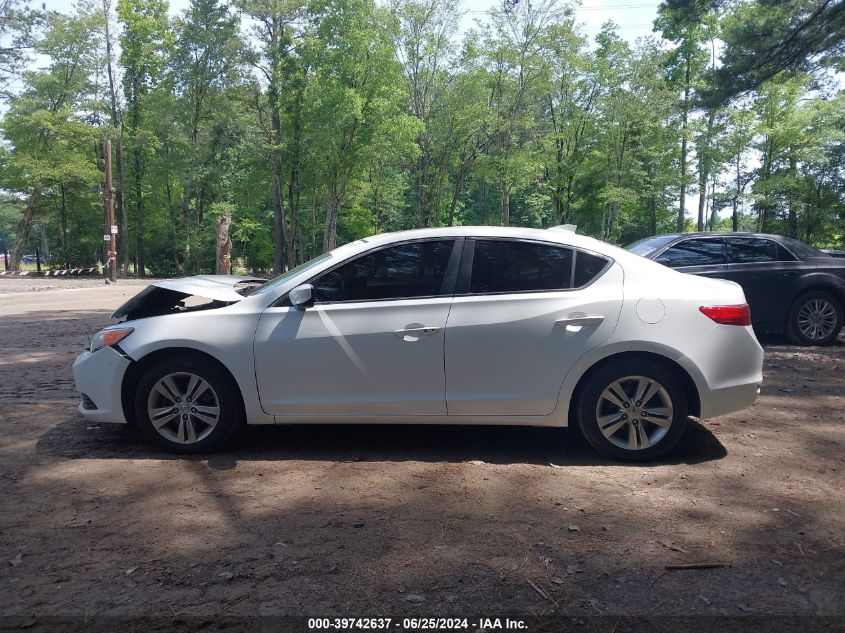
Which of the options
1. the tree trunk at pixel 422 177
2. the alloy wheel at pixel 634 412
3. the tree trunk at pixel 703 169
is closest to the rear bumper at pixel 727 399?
the alloy wheel at pixel 634 412

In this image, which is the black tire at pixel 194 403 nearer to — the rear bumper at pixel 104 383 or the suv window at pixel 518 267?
the rear bumper at pixel 104 383

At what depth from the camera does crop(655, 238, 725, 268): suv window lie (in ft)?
29.7

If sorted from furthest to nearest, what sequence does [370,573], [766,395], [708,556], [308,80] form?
[308,80], [766,395], [708,556], [370,573]

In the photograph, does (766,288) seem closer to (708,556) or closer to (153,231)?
(708,556)

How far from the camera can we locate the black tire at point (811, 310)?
908 cm

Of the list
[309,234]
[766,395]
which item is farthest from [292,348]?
[309,234]

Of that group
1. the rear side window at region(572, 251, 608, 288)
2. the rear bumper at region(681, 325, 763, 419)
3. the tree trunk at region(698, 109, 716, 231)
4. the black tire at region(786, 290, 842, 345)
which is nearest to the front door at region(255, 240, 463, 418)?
the rear side window at region(572, 251, 608, 288)

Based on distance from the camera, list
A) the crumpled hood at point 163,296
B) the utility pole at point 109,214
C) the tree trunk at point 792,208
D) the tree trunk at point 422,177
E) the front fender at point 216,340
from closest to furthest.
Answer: the front fender at point 216,340 < the crumpled hood at point 163,296 < the utility pole at point 109,214 < the tree trunk at point 422,177 < the tree trunk at point 792,208

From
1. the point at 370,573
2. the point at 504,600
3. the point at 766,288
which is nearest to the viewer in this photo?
the point at 504,600

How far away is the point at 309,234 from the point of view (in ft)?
166

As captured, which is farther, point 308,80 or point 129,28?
point 129,28

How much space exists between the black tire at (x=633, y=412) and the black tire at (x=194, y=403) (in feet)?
8.26

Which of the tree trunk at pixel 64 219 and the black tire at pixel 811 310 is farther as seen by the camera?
the tree trunk at pixel 64 219

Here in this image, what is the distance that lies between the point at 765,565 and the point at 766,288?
23.7 feet
